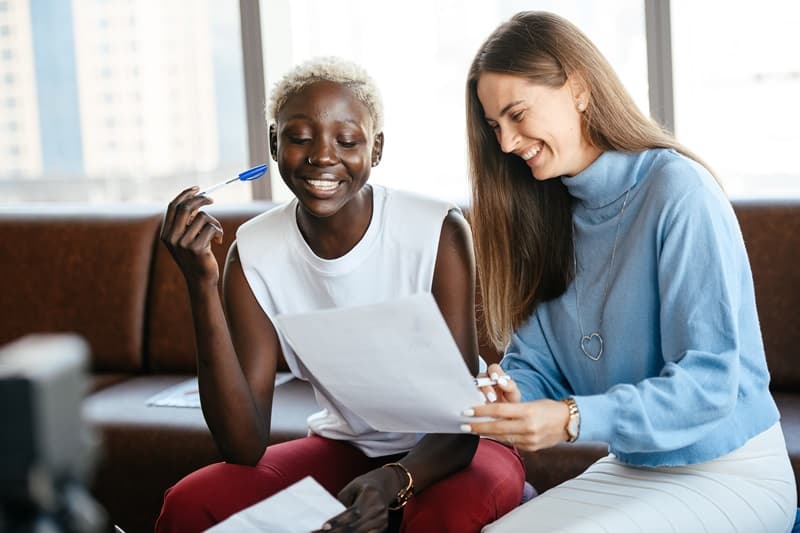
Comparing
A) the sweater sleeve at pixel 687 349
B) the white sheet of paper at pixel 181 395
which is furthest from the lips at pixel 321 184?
the white sheet of paper at pixel 181 395

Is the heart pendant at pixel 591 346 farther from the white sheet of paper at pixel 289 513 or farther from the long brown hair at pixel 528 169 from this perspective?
the white sheet of paper at pixel 289 513

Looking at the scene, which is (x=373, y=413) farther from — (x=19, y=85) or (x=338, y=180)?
(x=19, y=85)

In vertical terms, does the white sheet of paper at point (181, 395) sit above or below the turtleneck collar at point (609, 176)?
below

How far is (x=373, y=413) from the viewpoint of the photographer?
1.47m

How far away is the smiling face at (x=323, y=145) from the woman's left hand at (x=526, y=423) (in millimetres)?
469

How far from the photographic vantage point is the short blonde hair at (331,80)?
1.64 m

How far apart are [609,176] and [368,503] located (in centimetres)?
61


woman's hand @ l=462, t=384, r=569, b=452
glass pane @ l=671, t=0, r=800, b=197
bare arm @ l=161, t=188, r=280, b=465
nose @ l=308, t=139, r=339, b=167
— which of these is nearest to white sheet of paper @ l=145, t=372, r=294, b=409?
bare arm @ l=161, t=188, r=280, b=465

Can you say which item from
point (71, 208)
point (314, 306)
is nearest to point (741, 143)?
point (314, 306)

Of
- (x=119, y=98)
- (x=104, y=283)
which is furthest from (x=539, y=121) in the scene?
(x=119, y=98)

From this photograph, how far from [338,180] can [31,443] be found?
121cm

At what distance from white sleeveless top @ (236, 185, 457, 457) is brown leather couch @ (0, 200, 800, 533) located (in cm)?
62

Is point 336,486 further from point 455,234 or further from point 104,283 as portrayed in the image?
point 104,283

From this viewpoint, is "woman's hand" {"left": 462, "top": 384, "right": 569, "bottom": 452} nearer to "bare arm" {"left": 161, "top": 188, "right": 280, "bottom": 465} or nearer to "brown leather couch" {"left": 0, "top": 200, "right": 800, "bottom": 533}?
"bare arm" {"left": 161, "top": 188, "right": 280, "bottom": 465}
